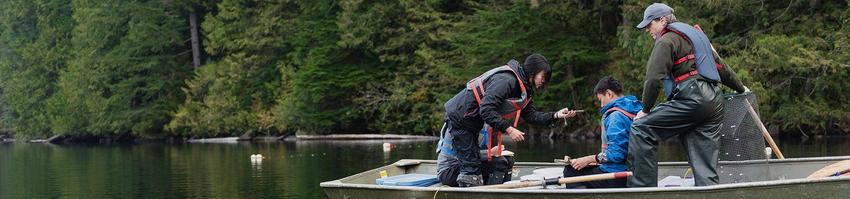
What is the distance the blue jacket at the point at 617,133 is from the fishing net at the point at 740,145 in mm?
758

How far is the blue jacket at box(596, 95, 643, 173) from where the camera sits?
10.6m

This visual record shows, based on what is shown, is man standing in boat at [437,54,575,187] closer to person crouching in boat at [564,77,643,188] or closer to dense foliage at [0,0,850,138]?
person crouching in boat at [564,77,643,188]

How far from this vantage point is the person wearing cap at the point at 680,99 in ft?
32.9

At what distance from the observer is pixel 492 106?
10.8 meters

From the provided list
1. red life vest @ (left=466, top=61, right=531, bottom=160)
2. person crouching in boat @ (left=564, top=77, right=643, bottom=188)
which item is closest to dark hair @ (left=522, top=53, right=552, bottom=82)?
red life vest @ (left=466, top=61, right=531, bottom=160)

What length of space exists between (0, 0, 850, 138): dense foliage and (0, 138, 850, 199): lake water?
7.68ft

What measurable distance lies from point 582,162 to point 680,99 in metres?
1.24

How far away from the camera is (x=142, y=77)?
178 ft

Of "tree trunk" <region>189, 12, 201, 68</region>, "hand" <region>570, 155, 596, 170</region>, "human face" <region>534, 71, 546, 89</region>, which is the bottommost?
"hand" <region>570, 155, 596, 170</region>

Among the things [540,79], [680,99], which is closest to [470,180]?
[540,79]

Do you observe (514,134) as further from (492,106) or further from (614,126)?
(614,126)

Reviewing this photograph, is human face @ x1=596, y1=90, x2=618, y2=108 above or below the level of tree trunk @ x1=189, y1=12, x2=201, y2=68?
below

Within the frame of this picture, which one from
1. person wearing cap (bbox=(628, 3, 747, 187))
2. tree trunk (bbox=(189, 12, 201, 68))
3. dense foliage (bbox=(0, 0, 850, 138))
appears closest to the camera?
person wearing cap (bbox=(628, 3, 747, 187))

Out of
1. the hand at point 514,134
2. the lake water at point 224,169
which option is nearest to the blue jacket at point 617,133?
the hand at point 514,134
